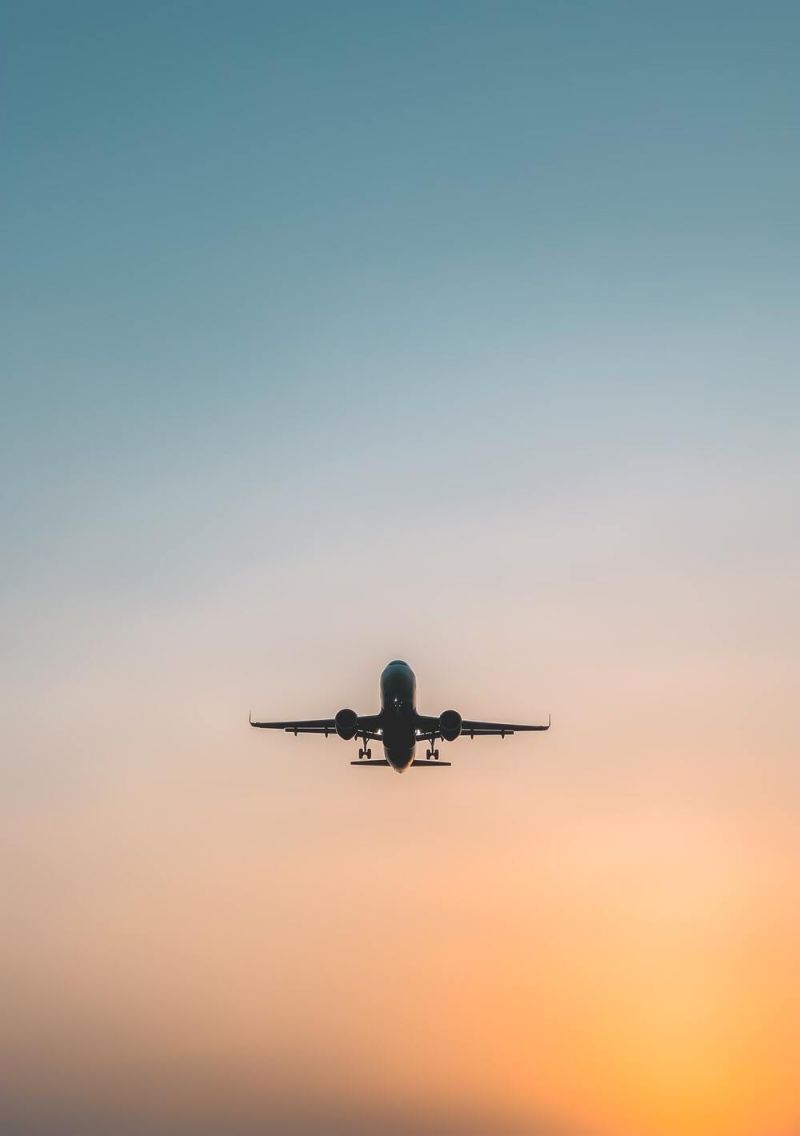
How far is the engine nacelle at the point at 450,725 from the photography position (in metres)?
118

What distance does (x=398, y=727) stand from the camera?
11300cm

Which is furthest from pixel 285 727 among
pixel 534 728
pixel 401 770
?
pixel 534 728

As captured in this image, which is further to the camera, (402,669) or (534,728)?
(534,728)

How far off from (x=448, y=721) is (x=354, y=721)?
7676mm

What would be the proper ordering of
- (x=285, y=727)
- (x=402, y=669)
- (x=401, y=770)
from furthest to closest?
(x=285, y=727) < (x=401, y=770) < (x=402, y=669)

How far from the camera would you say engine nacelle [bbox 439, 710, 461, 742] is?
11838 centimetres

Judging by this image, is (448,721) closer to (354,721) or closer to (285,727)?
(354,721)

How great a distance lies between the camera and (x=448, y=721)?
11856 cm

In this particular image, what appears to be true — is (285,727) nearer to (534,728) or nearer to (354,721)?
(354,721)

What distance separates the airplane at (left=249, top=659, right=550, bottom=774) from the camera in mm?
111938

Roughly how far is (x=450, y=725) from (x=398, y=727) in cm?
685

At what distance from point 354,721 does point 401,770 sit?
6966 mm

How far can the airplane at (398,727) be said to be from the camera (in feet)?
367

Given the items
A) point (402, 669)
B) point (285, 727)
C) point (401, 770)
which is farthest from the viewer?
point (285, 727)
